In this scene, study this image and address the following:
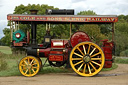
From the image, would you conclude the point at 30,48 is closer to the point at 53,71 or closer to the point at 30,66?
the point at 30,66

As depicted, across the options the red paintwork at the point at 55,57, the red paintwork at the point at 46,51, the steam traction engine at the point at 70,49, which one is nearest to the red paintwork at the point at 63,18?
the steam traction engine at the point at 70,49

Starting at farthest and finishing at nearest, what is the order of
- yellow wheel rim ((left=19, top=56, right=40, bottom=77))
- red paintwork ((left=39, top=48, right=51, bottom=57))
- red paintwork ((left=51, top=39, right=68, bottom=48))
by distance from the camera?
red paintwork ((left=39, top=48, right=51, bottom=57)), red paintwork ((left=51, top=39, right=68, bottom=48)), yellow wheel rim ((left=19, top=56, right=40, bottom=77))

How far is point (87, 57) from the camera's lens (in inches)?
396

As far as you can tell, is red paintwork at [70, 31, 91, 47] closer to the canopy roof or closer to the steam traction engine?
the steam traction engine

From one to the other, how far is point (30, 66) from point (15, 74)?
2.97ft

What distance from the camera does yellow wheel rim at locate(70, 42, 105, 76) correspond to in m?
10.0

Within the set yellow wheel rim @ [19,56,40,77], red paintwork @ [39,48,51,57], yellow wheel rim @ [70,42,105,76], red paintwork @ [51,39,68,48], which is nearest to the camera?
yellow wheel rim @ [70,42,105,76]

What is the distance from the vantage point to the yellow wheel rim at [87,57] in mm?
10016

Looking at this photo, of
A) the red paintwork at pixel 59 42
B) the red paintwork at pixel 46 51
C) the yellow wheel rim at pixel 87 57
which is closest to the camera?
the yellow wheel rim at pixel 87 57

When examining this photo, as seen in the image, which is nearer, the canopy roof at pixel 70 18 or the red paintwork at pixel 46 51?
the canopy roof at pixel 70 18

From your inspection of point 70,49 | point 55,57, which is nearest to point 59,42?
point 70,49

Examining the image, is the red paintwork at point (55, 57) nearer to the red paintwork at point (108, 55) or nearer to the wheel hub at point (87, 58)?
the wheel hub at point (87, 58)

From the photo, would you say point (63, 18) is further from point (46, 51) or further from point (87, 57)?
point (87, 57)

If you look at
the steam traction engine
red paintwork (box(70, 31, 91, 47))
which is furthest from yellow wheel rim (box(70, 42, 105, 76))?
red paintwork (box(70, 31, 91, 47))
